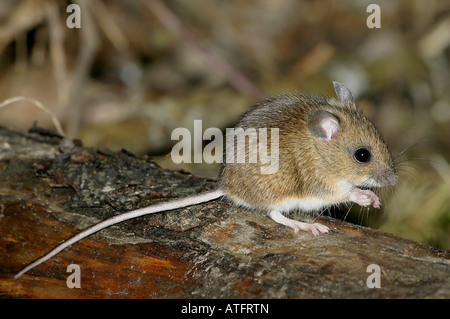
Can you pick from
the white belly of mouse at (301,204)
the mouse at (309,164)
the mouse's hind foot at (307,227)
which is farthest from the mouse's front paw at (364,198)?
the mouse's hind foot at (307,227)

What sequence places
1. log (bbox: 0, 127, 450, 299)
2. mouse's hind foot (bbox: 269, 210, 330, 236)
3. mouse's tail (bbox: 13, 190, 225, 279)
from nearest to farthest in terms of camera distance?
log (bbox: 0, 127, 450, 299) → mouse's tail (bbox: 13, 190, 225, 279) → mouse's hind foot (bbox: 269, 210, 330, 236)

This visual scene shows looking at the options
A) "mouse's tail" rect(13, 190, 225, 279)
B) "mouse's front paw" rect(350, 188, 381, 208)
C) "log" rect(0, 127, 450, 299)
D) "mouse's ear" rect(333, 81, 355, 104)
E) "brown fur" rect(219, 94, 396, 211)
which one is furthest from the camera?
"mouse's ear" rect(333, 81, 355, 104)

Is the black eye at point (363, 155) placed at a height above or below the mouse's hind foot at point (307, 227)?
above

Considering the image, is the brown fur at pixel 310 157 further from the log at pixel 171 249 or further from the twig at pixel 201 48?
the twig at pixel 201 48

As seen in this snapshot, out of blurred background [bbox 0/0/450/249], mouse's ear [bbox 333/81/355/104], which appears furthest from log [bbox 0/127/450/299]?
blurred background [bbox 0/0/450/249]

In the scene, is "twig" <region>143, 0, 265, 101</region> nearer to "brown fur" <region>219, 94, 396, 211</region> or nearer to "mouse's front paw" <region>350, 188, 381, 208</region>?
"brown fur" <region>219, 94, 396, 211</region>

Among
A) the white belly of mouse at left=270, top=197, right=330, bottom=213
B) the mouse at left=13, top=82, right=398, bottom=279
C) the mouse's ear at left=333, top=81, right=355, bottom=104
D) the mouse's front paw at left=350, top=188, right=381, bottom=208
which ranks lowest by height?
the white belly of mouse at left=270, top=197, right=330, bottom=213
